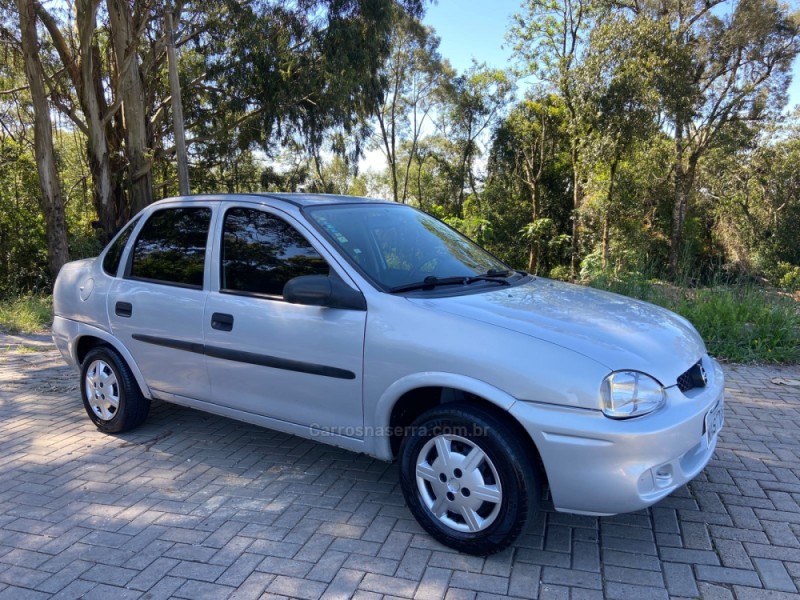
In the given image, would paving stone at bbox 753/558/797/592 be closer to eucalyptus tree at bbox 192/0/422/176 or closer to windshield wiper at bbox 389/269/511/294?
windshield wiper at bbox 389/269/511/294

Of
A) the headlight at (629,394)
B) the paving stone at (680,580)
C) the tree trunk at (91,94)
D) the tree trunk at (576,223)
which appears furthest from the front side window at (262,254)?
the tree trunk at (576,223)

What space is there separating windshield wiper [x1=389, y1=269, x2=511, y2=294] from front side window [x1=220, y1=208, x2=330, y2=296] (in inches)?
18.5

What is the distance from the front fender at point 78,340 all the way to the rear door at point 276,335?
2.66ft

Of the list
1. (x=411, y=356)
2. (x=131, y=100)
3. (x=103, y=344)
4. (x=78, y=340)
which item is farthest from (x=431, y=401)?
(x=131, y=100)

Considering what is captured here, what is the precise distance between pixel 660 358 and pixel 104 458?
3656mm

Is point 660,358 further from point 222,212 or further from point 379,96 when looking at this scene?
point 379,96

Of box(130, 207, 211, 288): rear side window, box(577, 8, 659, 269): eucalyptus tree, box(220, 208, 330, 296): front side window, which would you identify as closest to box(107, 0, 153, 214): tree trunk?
box(130, 207, 211, 288): rear side window

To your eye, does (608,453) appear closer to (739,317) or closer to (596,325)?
(596,325)

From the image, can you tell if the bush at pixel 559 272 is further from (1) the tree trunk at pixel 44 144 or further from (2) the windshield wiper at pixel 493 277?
(2) the windshield wiper at pixel 493 277

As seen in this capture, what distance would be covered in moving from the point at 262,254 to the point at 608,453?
226 cm

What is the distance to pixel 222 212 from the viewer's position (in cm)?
384

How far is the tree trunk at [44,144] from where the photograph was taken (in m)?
12.0

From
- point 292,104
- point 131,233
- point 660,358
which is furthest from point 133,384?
point 292,104

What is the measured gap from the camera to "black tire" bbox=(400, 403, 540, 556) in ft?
8.63
